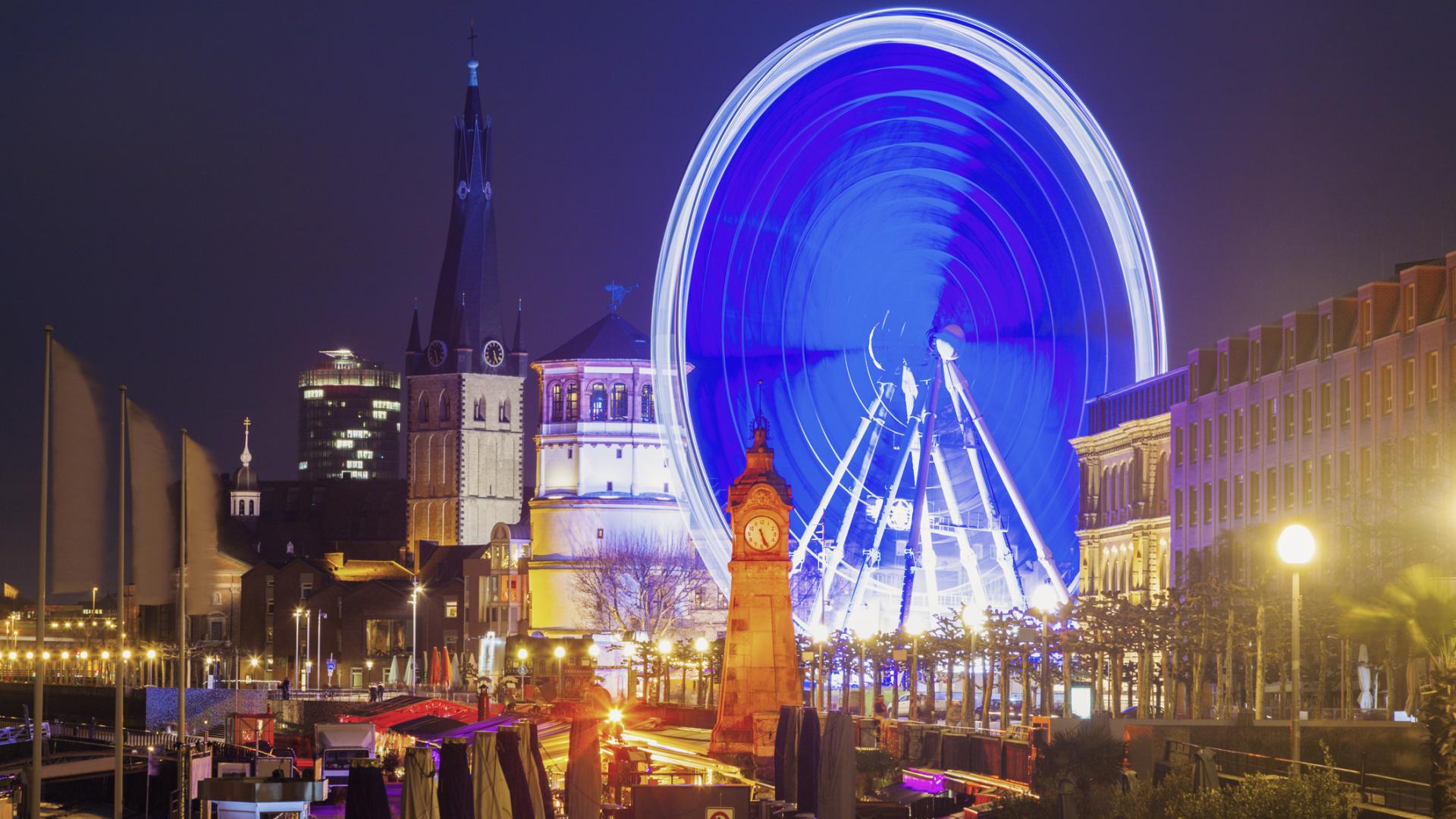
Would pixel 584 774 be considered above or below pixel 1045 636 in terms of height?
below

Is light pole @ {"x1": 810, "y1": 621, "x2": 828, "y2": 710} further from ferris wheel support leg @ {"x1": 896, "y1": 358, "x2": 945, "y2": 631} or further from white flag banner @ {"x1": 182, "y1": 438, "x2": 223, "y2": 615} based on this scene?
white flag banner @ {"x1": 182, "y1": 438, "x2": 223, "y2": 615}

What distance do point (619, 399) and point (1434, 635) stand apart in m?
139

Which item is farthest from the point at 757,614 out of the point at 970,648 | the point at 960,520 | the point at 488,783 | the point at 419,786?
the point at 960,520

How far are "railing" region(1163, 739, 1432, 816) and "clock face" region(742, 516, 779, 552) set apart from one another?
17.3 m

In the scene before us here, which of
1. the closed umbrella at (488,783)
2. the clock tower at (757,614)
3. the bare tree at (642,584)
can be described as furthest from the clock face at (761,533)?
the bare tree at (642,584)

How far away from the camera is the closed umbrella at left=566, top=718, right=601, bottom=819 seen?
36.7m

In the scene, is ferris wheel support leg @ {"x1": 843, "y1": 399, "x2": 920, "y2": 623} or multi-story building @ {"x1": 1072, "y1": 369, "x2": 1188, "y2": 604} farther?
multi-story building @ {"x1": 1072, "y1": 369, "x2": 1188, "y2": 604}

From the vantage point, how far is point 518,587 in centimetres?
16688

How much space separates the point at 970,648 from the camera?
267 ft

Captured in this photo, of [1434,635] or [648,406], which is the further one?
[648,406]

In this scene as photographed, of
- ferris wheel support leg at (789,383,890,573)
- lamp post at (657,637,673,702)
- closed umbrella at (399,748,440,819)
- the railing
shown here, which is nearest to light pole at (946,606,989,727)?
ferris wheel support leg at (789,383,890,573)

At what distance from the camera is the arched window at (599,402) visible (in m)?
164

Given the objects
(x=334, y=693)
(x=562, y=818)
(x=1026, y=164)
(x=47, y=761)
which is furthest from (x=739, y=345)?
(x=334, y=693)

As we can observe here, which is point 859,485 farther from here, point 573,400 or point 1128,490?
point 573,400
